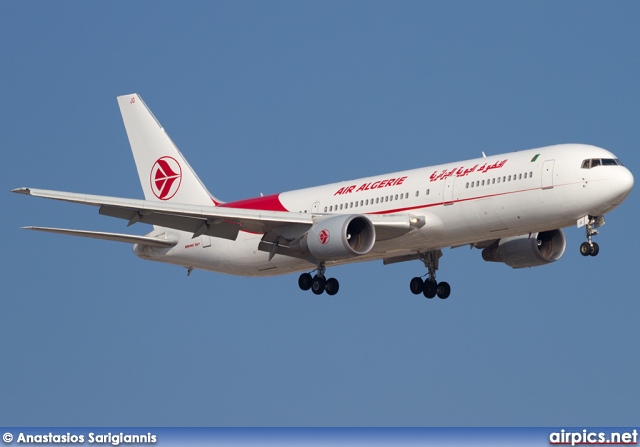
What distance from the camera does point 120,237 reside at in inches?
2413

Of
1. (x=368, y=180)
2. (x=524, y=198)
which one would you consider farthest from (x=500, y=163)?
(x=368, y=180)

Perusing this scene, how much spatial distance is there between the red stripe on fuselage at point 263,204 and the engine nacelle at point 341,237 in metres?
4.93

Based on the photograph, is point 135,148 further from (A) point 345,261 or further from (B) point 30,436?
(B) point 30,436

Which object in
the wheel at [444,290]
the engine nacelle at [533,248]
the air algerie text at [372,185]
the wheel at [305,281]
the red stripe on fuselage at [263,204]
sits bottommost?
the wheel at [305,281]

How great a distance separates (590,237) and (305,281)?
1245 centimetres

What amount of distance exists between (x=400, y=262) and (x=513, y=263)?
4899 mm

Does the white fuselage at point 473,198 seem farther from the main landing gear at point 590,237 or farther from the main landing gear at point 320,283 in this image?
the main landing gear at point 320,283

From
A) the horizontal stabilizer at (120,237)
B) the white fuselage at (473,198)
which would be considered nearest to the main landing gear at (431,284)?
the white fuselage at (473,198)

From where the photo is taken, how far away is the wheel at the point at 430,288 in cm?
6300

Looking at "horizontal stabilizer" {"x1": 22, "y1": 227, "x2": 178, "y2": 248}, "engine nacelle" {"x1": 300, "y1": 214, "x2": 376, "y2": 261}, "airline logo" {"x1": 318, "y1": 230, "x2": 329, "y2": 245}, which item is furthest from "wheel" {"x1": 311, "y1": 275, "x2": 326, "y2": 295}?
"horizontal stabilizer" {"x1": 22, "y1": 227, "x2": 178, "y2": 248}

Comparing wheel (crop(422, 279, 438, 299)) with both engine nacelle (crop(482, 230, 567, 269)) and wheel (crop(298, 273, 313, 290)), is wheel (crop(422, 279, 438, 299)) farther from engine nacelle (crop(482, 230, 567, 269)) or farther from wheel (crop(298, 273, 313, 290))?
wheel (crop(298, 273, 313, 290))

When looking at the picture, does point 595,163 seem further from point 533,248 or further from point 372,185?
point 372,185

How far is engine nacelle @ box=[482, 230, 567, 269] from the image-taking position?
60844 millimetres

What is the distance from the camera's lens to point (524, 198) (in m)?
54.0
